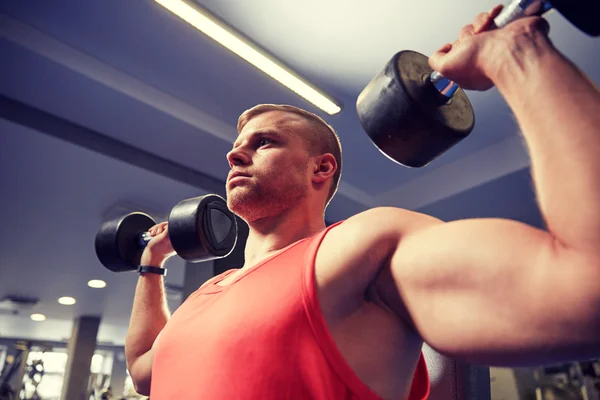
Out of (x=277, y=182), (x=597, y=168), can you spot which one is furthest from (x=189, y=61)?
(x=597, y=168)

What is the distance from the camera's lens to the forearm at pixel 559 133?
1.68 feet

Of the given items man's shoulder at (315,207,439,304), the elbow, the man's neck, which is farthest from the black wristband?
man's shoulder at (315,207,439,304)

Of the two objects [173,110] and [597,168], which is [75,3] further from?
[597,168]

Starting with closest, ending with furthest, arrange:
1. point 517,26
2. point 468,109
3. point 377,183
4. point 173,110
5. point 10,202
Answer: point 517,26
point 468,109
point 173,110
point 10,202
point 377,183

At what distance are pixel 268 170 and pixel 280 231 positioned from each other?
141mm

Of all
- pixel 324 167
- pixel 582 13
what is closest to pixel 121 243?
pixel 324 167

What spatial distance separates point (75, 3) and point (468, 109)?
2.01m

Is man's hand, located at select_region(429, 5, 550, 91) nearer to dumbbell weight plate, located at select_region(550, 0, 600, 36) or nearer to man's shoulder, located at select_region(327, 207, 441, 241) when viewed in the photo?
dumbbell weight plate, located at select_region(550, 0, 600, 36)

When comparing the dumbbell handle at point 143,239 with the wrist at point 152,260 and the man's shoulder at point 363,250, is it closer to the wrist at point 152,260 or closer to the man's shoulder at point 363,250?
the wrist at point 152,260

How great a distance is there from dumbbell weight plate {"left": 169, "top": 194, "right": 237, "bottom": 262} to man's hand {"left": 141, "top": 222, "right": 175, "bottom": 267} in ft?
0.37

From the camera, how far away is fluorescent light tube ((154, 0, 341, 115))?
79.2 inches

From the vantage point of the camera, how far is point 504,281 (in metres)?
0.58

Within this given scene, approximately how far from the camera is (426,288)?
2.19ft

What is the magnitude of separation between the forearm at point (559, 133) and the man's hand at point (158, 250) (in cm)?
115
